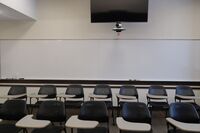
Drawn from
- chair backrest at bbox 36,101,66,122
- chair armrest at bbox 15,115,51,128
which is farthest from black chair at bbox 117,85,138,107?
chair armrest at bbox 15,115,51,128

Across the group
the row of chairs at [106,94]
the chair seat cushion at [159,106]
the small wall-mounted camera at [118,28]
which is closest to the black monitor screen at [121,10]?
the small wall-mounted camera at [118,28]

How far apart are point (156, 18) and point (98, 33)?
1675 mm

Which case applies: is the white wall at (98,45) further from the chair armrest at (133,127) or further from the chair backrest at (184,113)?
the chair armrest at (133,127)

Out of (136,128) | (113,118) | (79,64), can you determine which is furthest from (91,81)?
(136,128)

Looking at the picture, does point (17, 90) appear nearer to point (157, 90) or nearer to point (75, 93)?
point (75, 93)

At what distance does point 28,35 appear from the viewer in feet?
21.8

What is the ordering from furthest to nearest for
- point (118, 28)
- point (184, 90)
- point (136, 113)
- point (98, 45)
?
point (98, 45)
point (118, 28)
point (184, 90)
point (136, 113)

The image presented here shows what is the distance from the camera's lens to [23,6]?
558cm

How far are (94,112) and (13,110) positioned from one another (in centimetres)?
144

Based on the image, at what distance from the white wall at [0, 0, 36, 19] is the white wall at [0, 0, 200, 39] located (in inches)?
12.6

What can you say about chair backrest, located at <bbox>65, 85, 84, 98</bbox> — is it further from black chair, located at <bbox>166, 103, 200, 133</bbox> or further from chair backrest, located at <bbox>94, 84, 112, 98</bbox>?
black chair, located at <bbox>166, 103, 200, 133</bbox>

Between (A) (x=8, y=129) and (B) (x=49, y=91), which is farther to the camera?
(B) (x=49, y=91)

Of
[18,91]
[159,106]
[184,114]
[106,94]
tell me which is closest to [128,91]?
[106,94]

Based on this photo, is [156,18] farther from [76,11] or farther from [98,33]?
[76,11]
